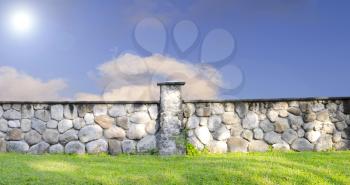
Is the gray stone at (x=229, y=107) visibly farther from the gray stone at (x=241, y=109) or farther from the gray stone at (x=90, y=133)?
the gray stone at (x=90, y=133)

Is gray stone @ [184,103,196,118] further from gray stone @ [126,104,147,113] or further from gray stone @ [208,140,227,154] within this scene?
gray stone @ [126,104,147,113]

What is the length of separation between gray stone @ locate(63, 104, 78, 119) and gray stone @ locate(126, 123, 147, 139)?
50.5 inches

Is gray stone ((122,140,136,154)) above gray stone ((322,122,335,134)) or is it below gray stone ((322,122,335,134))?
below

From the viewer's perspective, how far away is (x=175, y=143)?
1090cm

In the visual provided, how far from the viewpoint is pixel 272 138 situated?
11.5 meters

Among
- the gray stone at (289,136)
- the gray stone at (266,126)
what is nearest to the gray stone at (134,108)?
the gray stone at (266,126)

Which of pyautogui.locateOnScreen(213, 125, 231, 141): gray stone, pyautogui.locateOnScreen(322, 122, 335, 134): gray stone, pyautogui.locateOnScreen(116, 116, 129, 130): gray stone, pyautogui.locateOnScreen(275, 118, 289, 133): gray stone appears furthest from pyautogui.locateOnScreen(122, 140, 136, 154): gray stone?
pyautogui.locateOnScreen(322, 122, 335, 134): gray stone

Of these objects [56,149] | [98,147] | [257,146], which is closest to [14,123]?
[56,149]

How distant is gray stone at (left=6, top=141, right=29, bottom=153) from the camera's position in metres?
11.5

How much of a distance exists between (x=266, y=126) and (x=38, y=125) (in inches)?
203

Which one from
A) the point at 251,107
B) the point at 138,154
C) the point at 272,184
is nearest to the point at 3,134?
the point at 138,154

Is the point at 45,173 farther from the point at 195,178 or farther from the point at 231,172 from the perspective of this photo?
the point at 231,172

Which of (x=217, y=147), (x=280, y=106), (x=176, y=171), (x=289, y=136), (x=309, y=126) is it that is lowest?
(x=176, y=171)

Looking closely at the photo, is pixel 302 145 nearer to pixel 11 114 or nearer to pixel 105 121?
pixel 105 121
